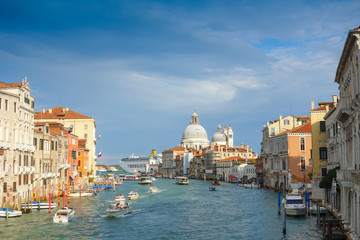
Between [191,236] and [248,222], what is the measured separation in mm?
6718

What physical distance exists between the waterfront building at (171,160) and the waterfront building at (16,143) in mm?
121773

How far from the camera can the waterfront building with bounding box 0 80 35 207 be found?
30.2m

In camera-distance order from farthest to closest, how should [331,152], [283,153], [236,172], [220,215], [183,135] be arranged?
[183,135]
[236,172]
[283,153]
[220,215]
[331,152]

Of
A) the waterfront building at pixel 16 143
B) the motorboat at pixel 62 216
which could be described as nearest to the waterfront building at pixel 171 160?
the waterfront building at pixel 16 143

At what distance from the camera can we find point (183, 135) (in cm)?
19200

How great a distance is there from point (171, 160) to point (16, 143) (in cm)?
13447

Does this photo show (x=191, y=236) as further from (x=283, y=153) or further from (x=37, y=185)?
(x=283, y=153)

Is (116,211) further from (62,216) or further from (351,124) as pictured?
(351,124)

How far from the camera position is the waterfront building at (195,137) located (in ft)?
605

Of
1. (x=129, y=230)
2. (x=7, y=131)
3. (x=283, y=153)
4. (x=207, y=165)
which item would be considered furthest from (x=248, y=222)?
(x=207, y=165)

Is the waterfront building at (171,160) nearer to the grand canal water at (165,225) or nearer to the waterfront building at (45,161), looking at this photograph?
the waterfront building at (45,161)

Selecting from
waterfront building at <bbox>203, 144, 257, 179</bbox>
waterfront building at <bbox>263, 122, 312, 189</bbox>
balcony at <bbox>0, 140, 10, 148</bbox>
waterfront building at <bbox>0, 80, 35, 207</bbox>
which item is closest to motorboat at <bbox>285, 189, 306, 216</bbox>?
waterfront building at <bbox>263, 122, 312, 189</bbox>

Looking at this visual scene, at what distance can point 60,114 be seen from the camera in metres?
69.2

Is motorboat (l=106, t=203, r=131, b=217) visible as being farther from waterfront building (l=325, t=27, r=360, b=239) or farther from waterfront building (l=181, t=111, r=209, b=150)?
waterfront building (l=181, t=111, r=209, b=150)
